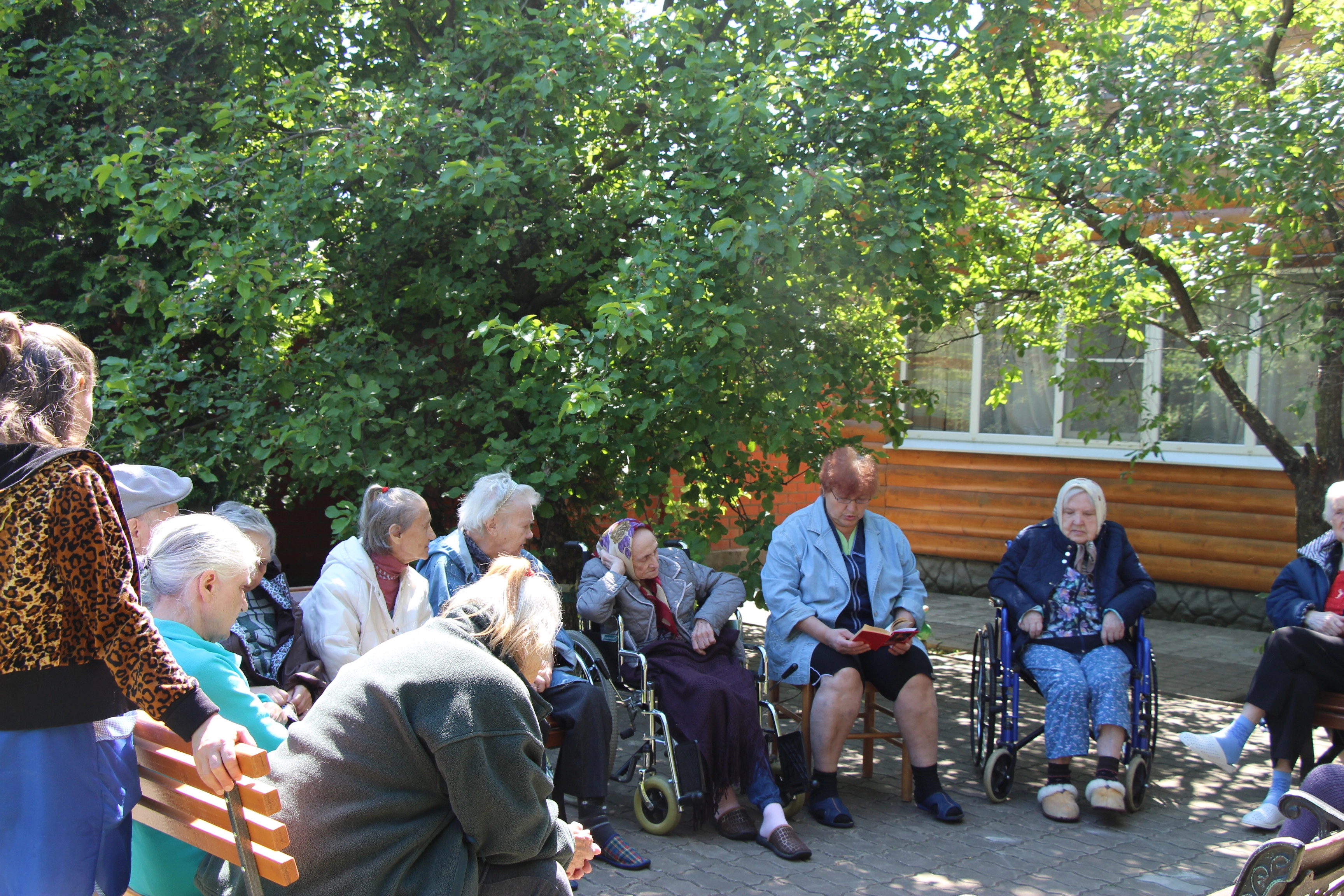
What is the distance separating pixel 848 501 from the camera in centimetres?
466

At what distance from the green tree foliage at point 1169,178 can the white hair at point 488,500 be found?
2.81m

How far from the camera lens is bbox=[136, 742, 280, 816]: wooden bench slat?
195 centimetres

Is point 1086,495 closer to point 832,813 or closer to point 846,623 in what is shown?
point 846,623

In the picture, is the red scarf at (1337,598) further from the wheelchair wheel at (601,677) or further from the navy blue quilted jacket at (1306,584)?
the wheelchair wheel at (601,677)

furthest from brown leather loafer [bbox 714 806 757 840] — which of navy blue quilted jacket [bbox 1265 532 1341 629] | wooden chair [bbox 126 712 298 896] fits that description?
navy blue quilted jacket [bbox 1265 532 1341 629]

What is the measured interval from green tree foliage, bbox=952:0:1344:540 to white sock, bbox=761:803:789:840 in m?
2.86

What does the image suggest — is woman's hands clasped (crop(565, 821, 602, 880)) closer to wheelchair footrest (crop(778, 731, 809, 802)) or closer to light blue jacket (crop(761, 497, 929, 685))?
wheelchair footrest (crop(778, 731, 809, 802))

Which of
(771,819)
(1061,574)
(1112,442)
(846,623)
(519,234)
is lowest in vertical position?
(771,819)

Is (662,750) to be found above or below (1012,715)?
below

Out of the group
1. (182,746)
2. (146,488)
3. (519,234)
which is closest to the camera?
(182,746)

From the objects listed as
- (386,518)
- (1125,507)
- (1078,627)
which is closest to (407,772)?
(386,518)

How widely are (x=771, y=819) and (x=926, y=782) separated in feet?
2.57

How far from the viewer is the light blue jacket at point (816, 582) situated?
179 inches

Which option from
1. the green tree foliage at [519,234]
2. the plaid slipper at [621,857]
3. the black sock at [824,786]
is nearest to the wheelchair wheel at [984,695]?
the black sock at [824,786]
